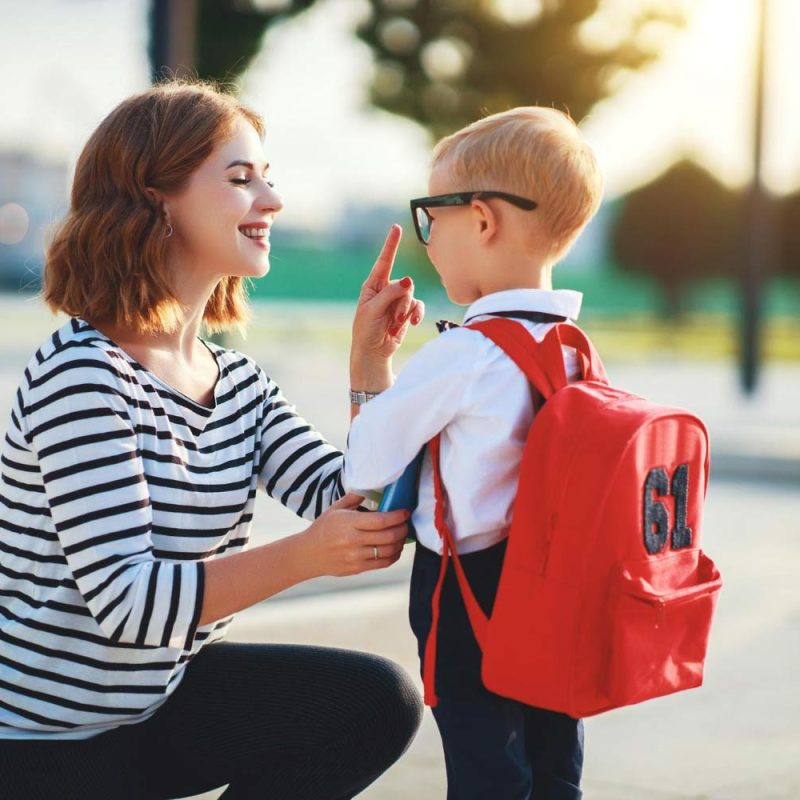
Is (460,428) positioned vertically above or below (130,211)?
below

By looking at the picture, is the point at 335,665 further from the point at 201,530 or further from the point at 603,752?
the point at 603,752

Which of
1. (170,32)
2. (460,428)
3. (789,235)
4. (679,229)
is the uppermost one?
(170,32)

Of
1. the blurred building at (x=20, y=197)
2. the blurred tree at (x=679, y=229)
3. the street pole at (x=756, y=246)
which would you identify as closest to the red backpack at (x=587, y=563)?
the street pole at (x=756, y=246)

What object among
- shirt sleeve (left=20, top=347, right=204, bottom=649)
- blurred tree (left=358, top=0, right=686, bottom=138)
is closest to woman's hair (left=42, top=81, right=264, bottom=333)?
shirt sleeve (left=20, top=347, right=204, bottom=649)

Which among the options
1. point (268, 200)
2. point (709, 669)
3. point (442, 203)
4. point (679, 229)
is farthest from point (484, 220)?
point (679, 229)

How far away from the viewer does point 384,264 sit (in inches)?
97.0

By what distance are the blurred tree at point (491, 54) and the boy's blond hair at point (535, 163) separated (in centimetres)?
1657

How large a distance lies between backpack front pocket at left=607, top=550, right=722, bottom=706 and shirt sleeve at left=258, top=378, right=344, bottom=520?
762 millimetres

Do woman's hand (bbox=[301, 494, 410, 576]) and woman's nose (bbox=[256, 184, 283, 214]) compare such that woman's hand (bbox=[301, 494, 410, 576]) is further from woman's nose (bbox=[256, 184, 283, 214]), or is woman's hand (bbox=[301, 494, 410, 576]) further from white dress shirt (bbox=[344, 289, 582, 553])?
woman's nose (bbox=[256, 184, 283, 214])

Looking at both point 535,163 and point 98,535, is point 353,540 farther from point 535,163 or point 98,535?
point 535,163

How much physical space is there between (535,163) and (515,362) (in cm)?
32

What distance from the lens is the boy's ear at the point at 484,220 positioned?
2102 millimetres

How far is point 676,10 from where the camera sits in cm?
1784

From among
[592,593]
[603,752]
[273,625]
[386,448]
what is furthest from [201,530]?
[273,625]
